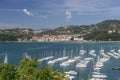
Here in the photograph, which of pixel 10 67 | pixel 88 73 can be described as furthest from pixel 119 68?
pixel 10 67

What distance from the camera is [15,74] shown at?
2817 cm

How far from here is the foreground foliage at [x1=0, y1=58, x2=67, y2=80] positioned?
25656 mm

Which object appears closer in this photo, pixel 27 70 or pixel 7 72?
pixel 27 70

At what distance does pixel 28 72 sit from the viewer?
27.1 meters

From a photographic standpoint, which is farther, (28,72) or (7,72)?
(7,72)

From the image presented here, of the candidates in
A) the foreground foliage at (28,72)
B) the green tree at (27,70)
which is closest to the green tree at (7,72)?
the foreground foliage at (28,72)

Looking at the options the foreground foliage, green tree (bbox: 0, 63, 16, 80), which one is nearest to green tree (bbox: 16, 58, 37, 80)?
the foreground foliage

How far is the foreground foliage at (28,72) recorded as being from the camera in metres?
25.7

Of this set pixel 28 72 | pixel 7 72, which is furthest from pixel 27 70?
pixel 7 72

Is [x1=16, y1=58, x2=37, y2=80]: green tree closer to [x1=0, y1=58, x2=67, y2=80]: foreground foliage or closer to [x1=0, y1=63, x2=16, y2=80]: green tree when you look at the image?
[x1=0, y1=58, x2=67, y2=80]: foreground foliage

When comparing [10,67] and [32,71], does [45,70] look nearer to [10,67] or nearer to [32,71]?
[32,71]

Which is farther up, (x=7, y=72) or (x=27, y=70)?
(x=27, y=70)

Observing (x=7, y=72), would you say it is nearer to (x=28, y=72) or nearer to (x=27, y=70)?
(x=27, y=70)

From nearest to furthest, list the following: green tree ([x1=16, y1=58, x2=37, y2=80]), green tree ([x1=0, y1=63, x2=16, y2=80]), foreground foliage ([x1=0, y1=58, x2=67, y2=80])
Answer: foreground foliage ([x1=0, y1=58, x2=67, y2=80]), green tree ([x1=16, y1=58, x2=37, y2=80]), green tree ([x1=0, y1=63, x2=16, y2=80])
